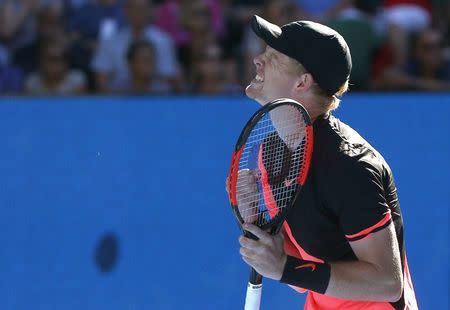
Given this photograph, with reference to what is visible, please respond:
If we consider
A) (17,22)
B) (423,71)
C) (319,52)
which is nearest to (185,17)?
(17,22)

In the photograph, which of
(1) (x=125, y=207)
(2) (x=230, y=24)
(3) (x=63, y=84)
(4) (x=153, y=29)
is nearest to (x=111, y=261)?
(1) (x=125, y=207)

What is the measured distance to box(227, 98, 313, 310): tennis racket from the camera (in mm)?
2672

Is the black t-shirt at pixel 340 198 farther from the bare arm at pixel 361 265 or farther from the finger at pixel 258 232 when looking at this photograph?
the finger at pixel 258 232

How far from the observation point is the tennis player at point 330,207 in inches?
101

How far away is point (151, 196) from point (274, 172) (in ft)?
7.37

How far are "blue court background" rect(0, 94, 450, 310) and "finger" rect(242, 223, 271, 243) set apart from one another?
2479mm

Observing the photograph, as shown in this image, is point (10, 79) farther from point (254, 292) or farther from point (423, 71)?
point (254, 292)

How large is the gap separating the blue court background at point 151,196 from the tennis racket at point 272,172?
215 centimetres

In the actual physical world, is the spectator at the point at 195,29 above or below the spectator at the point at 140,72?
above

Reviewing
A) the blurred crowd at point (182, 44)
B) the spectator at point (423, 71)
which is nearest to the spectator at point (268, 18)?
the blurred crowd at point (182, 44)

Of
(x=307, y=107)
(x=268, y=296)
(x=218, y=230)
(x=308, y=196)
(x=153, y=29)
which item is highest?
(x=153, y=29)

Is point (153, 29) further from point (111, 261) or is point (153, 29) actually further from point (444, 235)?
point (444, 235)

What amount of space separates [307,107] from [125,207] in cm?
238

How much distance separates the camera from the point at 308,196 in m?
2.74
